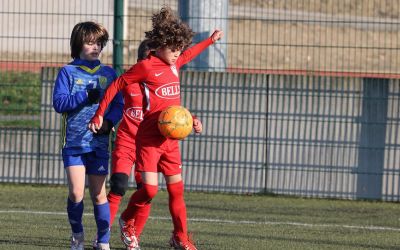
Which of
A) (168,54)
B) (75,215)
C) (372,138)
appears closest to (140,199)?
(75,215)

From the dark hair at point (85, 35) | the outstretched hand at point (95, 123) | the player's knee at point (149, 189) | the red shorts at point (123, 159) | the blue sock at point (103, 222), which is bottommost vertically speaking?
the blue sock at point (103, 222)

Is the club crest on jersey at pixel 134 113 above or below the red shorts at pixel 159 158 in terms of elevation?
above

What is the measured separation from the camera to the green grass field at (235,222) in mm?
8828

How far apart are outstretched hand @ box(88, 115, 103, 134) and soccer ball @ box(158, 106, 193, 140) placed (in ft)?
1.62

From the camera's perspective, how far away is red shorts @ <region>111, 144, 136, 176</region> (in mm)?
8492

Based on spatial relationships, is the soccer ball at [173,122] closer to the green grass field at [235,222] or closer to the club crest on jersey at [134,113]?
the club crest on jersey at [134,113]

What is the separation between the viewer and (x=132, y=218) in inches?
330

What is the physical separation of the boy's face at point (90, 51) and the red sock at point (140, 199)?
3.43 feet

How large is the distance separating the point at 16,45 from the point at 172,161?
580 cm

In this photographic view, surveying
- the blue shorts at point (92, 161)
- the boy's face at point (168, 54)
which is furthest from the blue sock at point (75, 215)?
the boy's face at point (168, 54)

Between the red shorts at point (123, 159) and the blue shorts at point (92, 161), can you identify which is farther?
the red shorts at point (123, 159)

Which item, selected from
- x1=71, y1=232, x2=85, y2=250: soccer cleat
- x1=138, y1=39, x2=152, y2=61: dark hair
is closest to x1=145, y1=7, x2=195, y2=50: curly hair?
x1=138, y1=39, x2=152, y2=61: dark hair

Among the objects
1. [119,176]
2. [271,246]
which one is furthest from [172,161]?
[271,246]

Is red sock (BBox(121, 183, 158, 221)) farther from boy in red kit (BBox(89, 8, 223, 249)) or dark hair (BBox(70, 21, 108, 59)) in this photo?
dark hair (BBox(70, 21, 108, 59))
